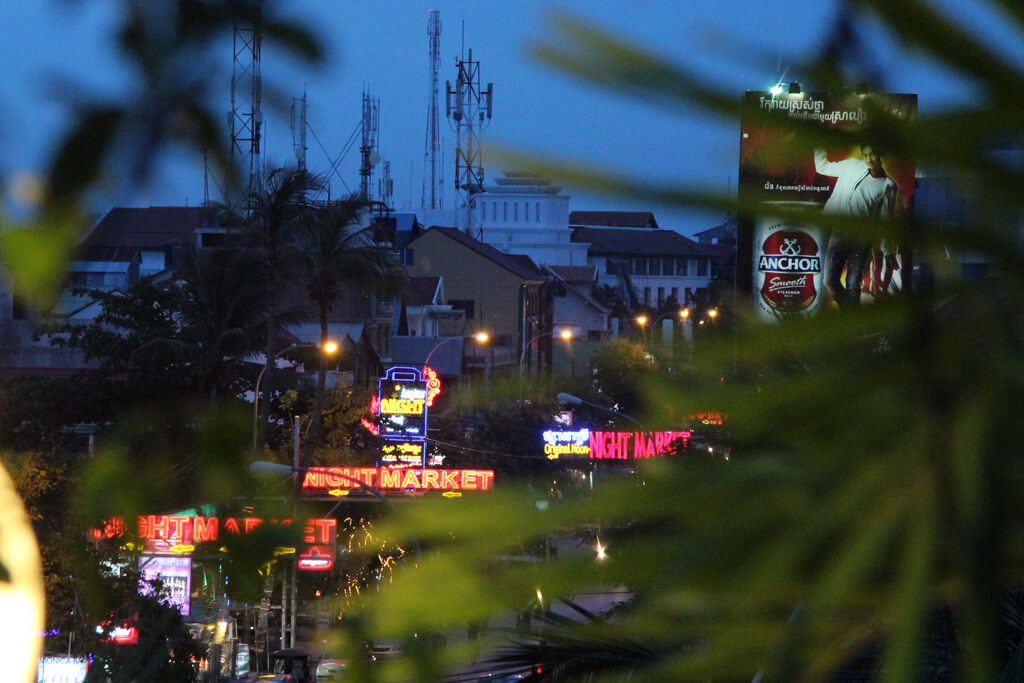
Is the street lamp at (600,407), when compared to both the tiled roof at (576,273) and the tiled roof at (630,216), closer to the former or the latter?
the tiled roof at (630,216)

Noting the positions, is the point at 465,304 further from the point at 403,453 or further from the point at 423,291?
the point at 403,453

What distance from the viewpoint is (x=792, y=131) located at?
1.29ft

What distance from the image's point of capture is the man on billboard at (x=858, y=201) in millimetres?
402

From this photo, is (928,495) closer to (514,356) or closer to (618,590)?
(618,590)

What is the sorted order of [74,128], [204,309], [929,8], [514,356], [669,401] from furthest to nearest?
[514,356] < [204,309] < [74,128] < [669,401] < [929,8]

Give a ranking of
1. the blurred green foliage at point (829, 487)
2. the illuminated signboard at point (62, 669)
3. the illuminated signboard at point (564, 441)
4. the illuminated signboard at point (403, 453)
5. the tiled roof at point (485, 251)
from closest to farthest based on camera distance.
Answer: the blurred green foliage at point (829, 487) → the illuminated signboard at point (62, 669) → the illuminated signboard at point (403, 453) → the illuminated signboard at point (564, 441) → the tiled roof at point (485, 251)

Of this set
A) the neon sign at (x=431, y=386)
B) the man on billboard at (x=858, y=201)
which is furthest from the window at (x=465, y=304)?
the man on billboard at (x=858, y=201)

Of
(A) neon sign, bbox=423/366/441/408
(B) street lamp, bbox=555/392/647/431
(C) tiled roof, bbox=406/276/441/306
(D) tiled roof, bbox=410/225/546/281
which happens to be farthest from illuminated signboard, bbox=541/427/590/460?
(D) tiled roof, bbox=410/225/546/281

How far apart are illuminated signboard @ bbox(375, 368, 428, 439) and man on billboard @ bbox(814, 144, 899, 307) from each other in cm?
2618

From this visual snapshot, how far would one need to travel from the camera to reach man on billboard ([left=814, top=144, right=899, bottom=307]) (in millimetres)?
402

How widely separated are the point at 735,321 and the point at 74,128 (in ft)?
2.60

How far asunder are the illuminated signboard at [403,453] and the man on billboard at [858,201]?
1001 inches

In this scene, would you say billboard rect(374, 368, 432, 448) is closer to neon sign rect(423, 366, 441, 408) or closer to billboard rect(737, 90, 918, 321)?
neon sign rect(423, 366, 441, 408)

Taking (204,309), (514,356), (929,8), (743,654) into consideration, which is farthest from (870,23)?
(514,356)
